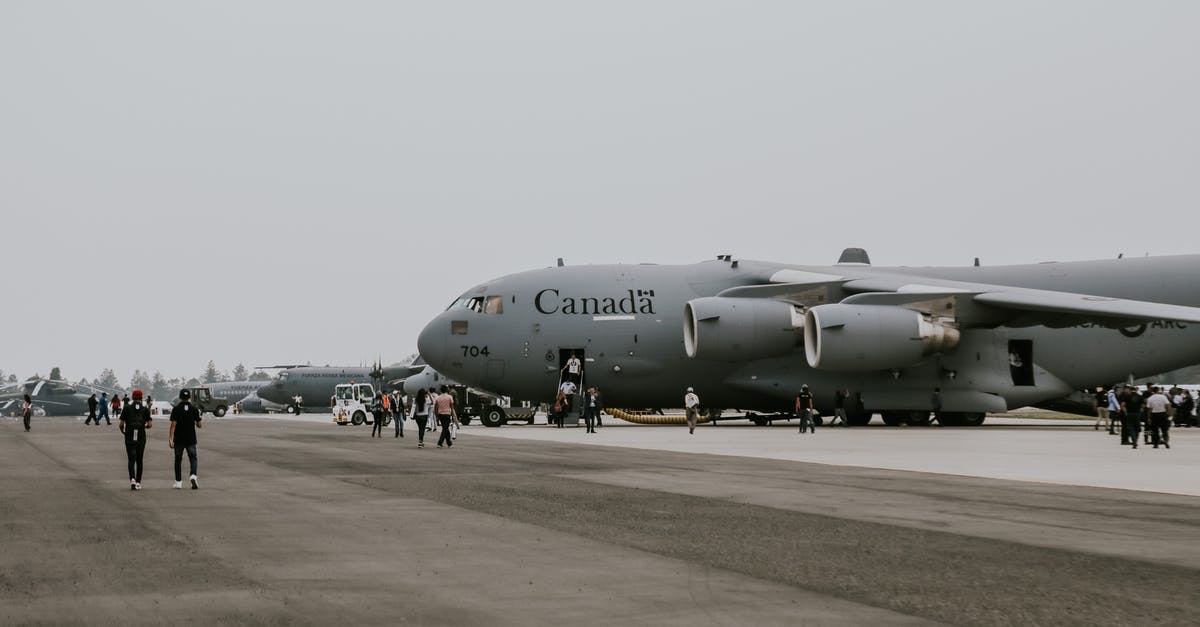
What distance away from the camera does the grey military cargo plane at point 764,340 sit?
38.8m

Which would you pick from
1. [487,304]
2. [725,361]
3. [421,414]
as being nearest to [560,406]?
[487,304]

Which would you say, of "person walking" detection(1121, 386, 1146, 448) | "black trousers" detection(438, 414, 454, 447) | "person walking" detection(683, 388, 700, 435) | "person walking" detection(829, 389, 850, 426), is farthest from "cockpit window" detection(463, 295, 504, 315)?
"person walking" detection(1121, 386, 1146, 448)

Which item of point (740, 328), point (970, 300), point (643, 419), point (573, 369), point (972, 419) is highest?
point (970, 300)

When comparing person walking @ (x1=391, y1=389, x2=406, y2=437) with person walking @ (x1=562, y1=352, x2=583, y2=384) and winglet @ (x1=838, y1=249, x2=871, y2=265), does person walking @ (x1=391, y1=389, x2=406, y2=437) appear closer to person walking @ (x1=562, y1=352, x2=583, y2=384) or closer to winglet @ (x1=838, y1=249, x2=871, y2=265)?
person walking @ (x1=562, y1=352, x2=583, y2=384)

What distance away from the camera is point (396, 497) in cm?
1631

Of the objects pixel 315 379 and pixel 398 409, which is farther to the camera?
pixel 315 379

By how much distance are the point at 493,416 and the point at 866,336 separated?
16.4 m

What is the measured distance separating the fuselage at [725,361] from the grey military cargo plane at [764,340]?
44 millimetres

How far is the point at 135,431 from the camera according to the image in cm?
1825

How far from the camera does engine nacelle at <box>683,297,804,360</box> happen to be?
37531mm

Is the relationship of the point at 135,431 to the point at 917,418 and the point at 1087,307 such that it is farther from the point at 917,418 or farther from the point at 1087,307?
the point at 917,418

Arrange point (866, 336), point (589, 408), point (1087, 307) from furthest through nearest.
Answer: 1. point (589, 408)
2. point (866, 336)
3. point (1087, 307)

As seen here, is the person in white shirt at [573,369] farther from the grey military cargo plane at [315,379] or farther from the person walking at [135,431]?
the grey military cargo plane at [315,379]

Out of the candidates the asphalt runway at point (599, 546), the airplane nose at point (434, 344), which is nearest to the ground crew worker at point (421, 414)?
the airplane nose at point (434, 344)
